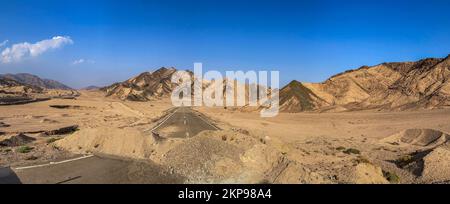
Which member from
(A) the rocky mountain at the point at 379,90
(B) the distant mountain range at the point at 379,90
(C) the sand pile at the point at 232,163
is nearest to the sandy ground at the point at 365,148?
(C) the sand pile at the point at 232,163

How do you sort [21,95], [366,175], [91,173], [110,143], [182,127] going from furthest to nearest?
[21,95]
[182,127]
[110,143]
[91,173]
[366,175]

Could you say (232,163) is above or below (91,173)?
above

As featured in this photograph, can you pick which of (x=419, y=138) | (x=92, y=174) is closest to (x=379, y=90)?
(x=419, y=138)

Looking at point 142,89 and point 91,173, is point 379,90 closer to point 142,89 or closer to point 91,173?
point 91,173

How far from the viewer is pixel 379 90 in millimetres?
80750

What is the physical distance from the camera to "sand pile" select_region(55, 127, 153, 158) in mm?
20516

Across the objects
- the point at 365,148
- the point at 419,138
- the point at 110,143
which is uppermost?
the point at 110,143

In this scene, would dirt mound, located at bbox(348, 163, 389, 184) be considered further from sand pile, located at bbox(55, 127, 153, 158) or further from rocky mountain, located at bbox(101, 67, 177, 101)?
rocky mountain, located at bbox(101, 67, 177, 101)

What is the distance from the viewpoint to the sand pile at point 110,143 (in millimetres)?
20516

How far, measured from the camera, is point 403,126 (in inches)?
1698

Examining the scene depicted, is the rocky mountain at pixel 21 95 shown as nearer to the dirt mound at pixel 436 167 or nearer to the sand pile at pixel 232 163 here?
the sand pile at pixel 232 163

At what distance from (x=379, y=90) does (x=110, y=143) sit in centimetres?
6917

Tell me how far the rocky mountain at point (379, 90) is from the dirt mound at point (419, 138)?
93.2 ft

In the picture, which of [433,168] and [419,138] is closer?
[433,168]
